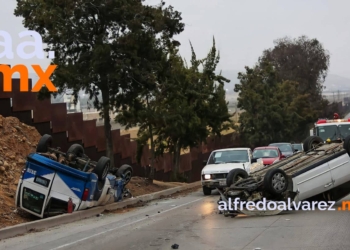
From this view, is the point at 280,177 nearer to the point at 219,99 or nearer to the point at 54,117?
the point at 54,117

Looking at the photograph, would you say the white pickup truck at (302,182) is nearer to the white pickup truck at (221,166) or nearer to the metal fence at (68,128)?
the white pickup truck at (221,166)

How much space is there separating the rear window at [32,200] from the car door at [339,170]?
708 cm

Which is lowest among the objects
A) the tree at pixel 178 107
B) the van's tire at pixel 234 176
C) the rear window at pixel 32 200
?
the rear window at pixel 32 200

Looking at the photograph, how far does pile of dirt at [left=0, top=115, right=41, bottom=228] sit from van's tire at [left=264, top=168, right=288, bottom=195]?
241 inches

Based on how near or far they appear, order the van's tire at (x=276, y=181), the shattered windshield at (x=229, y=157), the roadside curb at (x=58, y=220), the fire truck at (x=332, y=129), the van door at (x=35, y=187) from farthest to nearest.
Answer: the fire truck at (x=332, y=129) → the shattered windshield at (x=229, y=157) → the van door at (x=35, y=187) → the van's tire at (x=276, y=181) → the roadside curb at (x=58, y=220)

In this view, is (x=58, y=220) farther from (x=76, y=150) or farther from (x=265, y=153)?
(x=265, y=153)

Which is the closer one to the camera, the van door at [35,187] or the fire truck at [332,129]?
the van door at [35,187]

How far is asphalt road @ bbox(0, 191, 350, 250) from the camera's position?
424 inches

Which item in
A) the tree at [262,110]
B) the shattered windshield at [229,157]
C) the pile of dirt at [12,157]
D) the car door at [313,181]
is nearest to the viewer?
the car door at [313,181]

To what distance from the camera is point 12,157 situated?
19828 millimetres

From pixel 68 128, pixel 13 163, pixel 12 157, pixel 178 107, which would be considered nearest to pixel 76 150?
pixel 13 163

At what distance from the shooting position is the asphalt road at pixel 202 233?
10.8 meters

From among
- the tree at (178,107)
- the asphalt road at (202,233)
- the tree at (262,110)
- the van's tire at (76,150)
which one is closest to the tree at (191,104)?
the tree at (178,107)

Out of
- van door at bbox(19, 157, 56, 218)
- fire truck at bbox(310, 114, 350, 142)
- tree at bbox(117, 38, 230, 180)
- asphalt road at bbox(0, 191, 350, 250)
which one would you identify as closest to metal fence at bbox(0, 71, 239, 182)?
tree at bbox(117, 38, 230, 180)
